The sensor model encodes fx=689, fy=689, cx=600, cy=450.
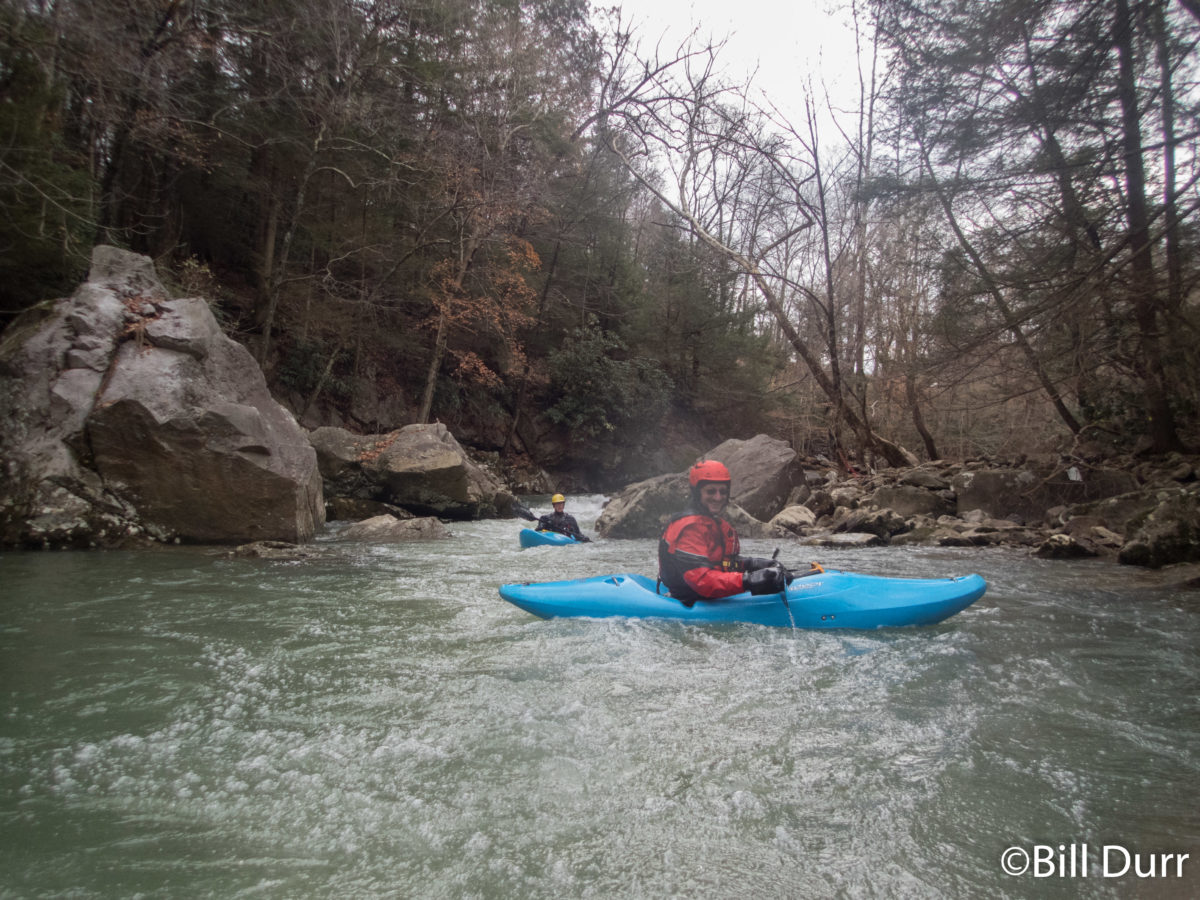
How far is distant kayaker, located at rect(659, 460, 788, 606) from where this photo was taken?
4383 millimetres

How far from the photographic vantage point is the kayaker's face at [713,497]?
14.6 feet

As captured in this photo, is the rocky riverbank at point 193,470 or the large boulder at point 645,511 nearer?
the rocky riverbank at point 193,470

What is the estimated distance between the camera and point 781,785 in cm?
233

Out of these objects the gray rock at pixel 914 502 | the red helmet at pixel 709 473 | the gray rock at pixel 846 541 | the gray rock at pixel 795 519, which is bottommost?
A: the gray rock at pixel 846 541

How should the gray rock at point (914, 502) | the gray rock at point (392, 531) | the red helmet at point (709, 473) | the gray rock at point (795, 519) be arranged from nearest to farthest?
the red helmet at point (709, 473) → the gray rock at point (392, 531) → the gray rock at point (914, 502) → the gray rock at point (795, 519)

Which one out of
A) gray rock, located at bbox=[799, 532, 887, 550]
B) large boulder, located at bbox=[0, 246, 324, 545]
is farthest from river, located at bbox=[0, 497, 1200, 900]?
gray rock, located at bbox=[799, 532, 887, 550]

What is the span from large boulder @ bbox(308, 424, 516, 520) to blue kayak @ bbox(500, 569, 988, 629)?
5975 mm

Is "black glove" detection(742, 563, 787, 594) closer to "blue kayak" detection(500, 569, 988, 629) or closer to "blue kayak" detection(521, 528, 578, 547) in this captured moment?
"blue kayak" detection(500, 569, 988, 629)

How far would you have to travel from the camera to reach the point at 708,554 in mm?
4559

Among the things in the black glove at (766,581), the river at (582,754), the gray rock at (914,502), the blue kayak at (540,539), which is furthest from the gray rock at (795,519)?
the black glove at (766,581)

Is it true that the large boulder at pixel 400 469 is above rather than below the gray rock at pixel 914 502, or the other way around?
above

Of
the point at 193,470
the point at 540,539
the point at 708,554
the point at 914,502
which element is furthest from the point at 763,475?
the point at 193,470

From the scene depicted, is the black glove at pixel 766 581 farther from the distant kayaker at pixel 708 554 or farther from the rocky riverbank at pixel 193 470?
the rocky riverbank at pixel 193 470

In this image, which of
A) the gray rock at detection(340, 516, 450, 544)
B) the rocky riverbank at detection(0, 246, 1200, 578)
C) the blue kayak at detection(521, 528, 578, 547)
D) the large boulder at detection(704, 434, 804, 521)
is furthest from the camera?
the large boulder at detection(704, 434, 804, 521)
